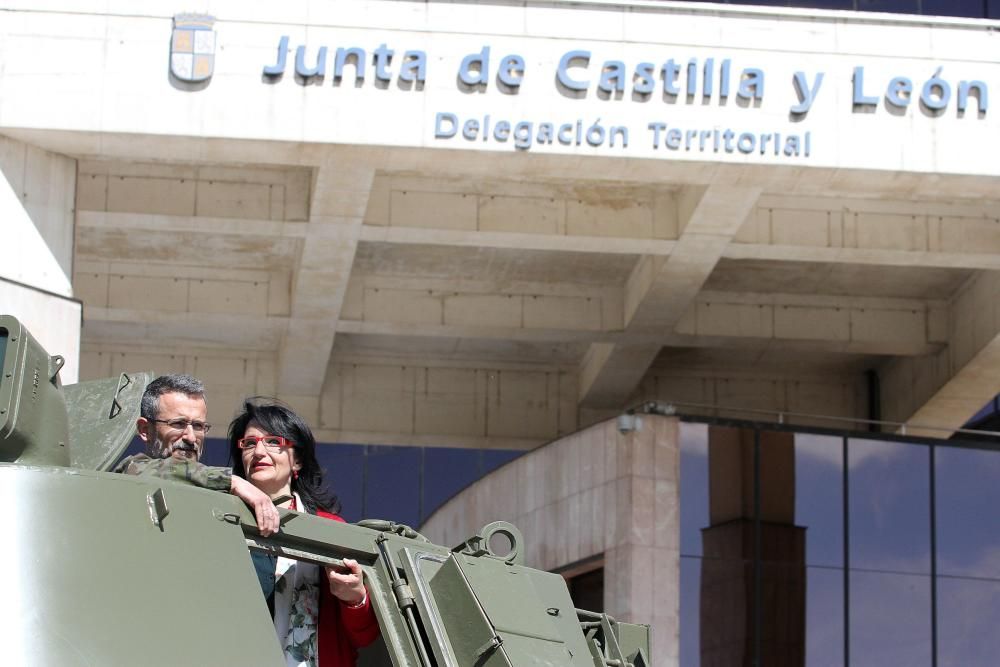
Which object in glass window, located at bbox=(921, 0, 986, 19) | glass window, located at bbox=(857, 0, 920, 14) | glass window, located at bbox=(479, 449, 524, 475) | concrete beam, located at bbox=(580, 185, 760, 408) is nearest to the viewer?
concrete beam, located at bbox=(580, 185, 760, 408)

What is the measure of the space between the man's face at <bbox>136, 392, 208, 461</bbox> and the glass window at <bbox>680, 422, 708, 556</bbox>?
68.7ft

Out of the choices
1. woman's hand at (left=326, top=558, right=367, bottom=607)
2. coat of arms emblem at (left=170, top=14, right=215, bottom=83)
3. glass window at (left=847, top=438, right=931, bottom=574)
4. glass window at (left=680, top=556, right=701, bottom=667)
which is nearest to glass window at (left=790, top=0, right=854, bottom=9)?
glass window at (left=847, top=438, right=931, bottom=574)

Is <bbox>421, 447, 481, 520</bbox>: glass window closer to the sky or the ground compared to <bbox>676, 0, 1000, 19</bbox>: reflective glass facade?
closer to the ground

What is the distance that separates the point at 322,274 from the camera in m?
25.5

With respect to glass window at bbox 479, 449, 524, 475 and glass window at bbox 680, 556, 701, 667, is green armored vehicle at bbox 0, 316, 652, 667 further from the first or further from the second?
glass window at bbox 479, 449, 524, 475

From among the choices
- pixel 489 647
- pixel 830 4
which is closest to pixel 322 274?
pixel 830 4

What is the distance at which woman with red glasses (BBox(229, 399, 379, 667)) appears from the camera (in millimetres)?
5492

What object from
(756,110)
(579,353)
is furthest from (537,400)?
(756,110)

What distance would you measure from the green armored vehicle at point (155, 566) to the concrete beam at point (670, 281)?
16.9 meters

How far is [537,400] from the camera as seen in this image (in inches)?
1305

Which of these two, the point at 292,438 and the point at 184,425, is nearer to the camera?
the point at 184,425

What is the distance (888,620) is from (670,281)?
566 centimetres

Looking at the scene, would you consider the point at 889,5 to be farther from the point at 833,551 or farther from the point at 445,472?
the point at 445,472

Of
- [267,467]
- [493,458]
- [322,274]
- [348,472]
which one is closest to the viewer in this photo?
[267,467]
